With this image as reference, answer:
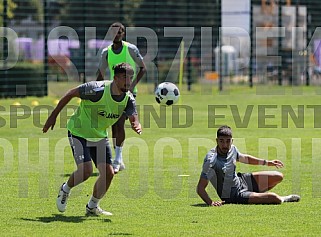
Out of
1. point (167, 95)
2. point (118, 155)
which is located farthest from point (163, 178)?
point (167, 95)

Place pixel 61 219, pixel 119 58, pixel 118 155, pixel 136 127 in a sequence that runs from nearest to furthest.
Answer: pixel 61 219 < pixel 136 127 < pixel 118 155 < pixel 119 58

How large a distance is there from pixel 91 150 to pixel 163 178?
2726 mm

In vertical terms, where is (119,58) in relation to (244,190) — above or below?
above

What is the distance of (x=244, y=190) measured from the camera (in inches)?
394

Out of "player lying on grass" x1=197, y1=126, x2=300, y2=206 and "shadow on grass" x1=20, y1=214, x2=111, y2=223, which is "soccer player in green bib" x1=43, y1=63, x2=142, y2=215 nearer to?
"shadow on grass" x1=20, y1=214, x2=111, y2=223

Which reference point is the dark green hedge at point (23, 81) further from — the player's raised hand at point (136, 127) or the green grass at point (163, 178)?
the player's raised hand at point (136, 127)

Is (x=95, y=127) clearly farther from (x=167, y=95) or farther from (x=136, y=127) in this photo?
(x=167, y=95)

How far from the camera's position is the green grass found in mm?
8508

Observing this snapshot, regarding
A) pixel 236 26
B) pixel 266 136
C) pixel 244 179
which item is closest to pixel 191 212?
pixel 244 179

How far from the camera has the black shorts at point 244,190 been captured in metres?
9.88

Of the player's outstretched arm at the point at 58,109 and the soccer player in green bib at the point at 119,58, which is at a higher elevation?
the soccer player in green bib at the point at 119,58

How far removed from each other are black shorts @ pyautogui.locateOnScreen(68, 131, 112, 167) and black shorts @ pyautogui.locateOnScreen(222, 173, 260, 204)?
1568 millimetres

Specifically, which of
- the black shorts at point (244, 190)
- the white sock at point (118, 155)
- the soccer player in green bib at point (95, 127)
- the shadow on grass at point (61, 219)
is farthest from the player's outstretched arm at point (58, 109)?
the white sock at point (118, 155)

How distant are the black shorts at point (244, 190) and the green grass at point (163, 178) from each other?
20 centimetres
